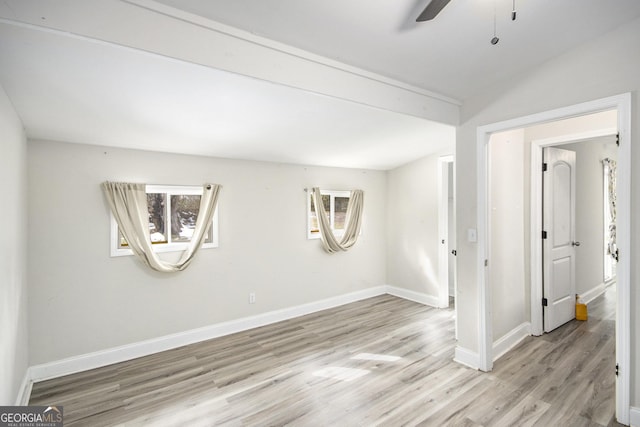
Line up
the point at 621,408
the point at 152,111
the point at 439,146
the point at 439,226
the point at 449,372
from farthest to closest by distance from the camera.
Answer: the point at 439,226 < the point at 439,146 < the point at 449,372 < the point at 152,111 < the point at 621,408

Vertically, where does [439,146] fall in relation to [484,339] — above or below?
above

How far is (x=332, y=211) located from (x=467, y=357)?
2.54 metres

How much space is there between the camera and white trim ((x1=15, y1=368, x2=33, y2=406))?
7.33 feet

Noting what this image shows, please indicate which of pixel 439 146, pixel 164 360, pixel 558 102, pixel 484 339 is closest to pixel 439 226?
pixel 439 146

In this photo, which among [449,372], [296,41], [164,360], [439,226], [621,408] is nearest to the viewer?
[296,41]

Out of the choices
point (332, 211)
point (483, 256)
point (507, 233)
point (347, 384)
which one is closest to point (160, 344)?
point (347, 384)

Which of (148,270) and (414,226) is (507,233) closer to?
(414,226)

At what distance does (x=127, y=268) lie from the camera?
3.03 m

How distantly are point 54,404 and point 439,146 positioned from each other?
4.76 metres

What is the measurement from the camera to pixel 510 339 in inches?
126

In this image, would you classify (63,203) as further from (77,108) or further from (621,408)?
(621,408)

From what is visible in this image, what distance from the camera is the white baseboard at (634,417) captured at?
1.97m

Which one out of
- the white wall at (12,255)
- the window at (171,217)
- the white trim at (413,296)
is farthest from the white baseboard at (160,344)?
the white trim at (413,296)

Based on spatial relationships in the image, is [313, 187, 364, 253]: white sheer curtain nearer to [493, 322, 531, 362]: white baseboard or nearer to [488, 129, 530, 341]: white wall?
[488, 129, 530, 341]: white wall
